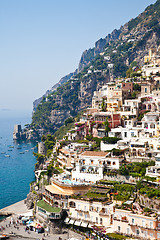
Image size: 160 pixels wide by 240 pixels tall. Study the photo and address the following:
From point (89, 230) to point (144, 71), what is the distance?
148 ft

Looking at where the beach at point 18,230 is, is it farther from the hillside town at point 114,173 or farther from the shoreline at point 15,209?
the hillside town at point 114,173

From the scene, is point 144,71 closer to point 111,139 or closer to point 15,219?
point 111,139

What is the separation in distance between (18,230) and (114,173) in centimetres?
1588

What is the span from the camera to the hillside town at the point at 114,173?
41031 mm

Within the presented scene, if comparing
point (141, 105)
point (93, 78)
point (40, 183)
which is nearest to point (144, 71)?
point (141, 105)

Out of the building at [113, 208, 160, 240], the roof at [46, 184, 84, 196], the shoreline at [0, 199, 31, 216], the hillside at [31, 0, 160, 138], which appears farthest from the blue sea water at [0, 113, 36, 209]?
the building at [113, 208, 160, 240]

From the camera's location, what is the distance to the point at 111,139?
57.5 meters

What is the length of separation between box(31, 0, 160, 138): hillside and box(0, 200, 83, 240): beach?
8939 centimetres

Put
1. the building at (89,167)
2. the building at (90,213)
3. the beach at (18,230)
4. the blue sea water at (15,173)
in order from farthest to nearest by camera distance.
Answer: the blue sea water at (15,173) < the building at (89,167) < the beach at (18,230) < the building at (90,213)

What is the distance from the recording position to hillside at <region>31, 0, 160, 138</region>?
14239 cm

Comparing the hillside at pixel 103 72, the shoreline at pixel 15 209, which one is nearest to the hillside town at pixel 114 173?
the shoreline at pixel 15 209

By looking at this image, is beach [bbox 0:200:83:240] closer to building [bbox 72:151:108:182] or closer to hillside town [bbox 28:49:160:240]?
hillside town [bbox 28:49:160:240]

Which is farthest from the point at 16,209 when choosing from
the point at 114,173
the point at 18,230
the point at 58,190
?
the point at 114,173

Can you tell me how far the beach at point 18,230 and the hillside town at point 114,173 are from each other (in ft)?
5.64
